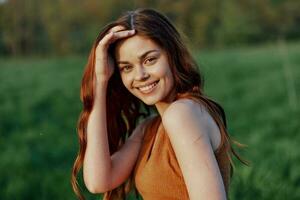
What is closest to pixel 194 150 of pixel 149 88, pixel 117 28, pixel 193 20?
pixel 149 88

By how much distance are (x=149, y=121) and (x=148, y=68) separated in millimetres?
313

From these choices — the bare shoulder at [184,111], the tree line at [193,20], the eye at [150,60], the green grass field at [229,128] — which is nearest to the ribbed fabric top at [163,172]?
the bare shoulder at [184,111]

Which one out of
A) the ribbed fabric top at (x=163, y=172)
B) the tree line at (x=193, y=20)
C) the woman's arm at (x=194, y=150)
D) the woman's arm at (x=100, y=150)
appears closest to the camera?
the woman's arm at (x=194, y=150)

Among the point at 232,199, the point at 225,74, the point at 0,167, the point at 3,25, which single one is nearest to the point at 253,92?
the point at 225,74

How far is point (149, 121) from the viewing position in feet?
7.73

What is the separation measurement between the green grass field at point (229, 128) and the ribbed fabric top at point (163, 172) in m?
1.39

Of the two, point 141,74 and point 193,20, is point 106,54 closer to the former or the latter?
point 141,74

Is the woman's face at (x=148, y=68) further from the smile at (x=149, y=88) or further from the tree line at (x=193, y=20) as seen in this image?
the tree line at (x=193, y=20)

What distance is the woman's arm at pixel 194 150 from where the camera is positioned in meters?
1.87

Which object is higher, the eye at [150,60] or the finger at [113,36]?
the finger at [113,36]

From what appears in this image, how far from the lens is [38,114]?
7945mm

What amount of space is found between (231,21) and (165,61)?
34527 mm

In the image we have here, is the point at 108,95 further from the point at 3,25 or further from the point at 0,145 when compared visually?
the point at 3,25

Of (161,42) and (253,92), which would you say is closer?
(161,42)
